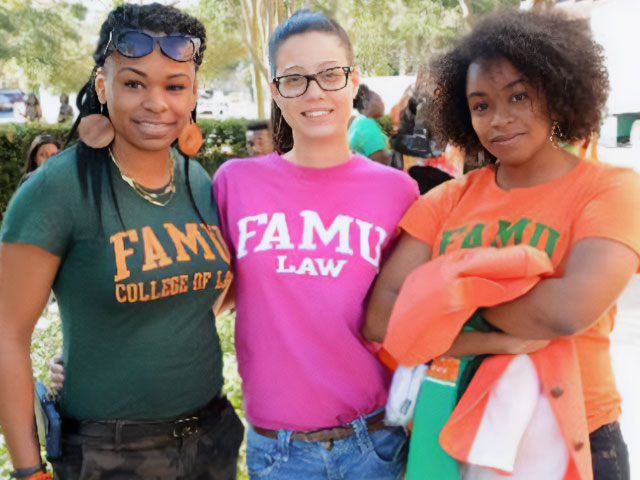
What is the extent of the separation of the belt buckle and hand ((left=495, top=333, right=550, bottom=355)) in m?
0.99

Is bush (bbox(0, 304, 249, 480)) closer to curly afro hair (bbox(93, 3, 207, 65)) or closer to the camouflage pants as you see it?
the camouflage pants

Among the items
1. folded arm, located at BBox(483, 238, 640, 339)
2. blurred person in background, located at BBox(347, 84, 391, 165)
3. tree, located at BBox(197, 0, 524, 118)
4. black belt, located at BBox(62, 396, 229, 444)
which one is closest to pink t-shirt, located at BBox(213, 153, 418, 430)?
black belt, located at BBox(62, 396, 229, 444)

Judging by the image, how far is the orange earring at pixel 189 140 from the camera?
222 centimetres

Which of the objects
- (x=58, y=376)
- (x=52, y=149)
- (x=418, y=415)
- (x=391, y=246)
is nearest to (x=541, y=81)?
(x=391, y=246)

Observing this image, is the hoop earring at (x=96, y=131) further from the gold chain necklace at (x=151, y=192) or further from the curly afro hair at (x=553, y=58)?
the curly afro hair at (x=553, y=58)

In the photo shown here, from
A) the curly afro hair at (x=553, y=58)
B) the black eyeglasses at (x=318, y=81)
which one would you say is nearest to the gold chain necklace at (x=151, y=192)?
the black eyeglasses at (x=318, y=81)

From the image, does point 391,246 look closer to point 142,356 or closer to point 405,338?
point 405,338

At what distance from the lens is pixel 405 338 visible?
170 centimetres

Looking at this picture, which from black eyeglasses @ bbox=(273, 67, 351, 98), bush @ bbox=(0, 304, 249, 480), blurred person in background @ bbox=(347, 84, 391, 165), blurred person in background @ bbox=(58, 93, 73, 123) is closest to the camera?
black eyeglasses @ bbox=(273, 67, 351, 98)

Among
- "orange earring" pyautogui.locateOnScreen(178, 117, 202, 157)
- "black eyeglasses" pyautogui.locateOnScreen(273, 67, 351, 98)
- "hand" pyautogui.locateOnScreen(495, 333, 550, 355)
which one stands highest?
"black eyeglasses" pyautogui.locateOnScreen(273, 67, 351, 98)

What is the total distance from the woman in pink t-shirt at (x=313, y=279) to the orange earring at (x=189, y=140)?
0.69ft

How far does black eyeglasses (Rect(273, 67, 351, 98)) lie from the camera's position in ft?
6.94

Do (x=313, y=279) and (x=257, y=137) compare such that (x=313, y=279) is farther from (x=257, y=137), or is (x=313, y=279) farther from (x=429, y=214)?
(x=257, y=137)

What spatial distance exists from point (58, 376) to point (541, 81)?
172 cm
